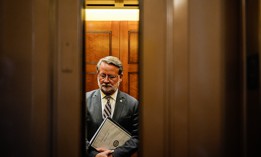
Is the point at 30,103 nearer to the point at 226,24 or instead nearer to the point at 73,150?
the point at 73,150

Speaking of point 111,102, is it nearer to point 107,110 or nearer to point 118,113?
point 107,110

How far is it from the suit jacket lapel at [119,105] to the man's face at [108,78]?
15 centimetres

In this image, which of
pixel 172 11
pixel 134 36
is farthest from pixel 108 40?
pixel 172 11

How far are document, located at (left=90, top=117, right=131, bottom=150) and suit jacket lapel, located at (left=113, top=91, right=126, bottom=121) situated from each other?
1.63 ft

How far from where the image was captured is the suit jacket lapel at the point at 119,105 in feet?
11.3

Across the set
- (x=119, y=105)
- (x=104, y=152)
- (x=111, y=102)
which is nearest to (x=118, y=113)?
(x=119, y=105)

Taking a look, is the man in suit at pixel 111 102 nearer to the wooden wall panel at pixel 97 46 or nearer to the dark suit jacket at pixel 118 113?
the dark suit jacket at pixel 118 113

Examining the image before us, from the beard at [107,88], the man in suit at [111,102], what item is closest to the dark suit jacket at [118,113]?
the man in suit at [111,102]

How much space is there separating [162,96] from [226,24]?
54 cm

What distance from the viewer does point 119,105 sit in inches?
138

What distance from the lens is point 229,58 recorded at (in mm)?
1464

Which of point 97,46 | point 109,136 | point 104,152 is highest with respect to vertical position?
point 97,46

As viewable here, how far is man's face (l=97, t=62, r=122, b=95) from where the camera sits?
3600mm

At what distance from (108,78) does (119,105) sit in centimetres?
40
